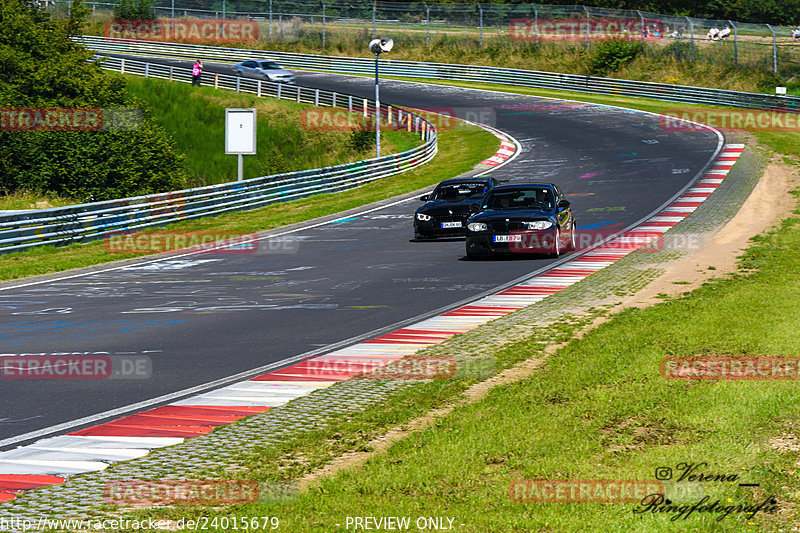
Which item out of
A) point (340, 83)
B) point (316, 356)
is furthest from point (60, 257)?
point (340, 83)

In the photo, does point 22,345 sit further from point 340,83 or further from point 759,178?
point 340,83

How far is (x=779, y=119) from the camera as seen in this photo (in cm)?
4594

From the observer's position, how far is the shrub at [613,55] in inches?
2415

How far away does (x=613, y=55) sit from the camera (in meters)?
61.6

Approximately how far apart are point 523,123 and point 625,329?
39.4m

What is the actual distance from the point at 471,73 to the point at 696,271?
51257 millimetres

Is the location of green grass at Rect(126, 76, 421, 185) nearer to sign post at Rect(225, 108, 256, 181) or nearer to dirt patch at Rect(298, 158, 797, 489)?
sign post at Rect(225, 108, 256, 181)

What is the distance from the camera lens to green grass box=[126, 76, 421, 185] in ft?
170

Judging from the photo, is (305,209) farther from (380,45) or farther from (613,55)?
(613,55)
